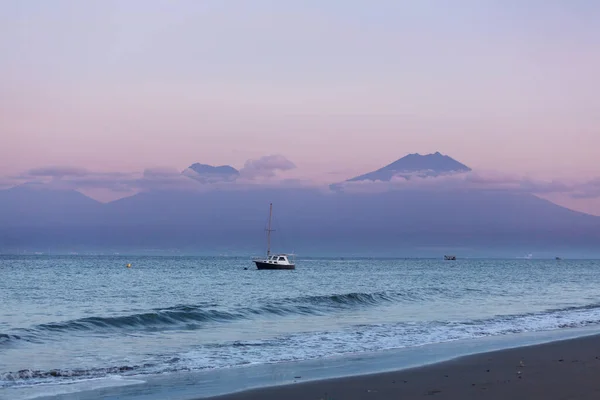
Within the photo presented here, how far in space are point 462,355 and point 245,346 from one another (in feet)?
18.6

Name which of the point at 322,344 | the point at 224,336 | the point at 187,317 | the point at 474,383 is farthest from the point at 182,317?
the point at 474,383

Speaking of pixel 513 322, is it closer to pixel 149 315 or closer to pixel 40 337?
pixel 149 315

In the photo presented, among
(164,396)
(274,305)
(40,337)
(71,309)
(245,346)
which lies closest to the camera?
(164,396)

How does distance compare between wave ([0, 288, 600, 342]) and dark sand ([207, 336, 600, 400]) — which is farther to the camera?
wave ([0, 288, 600, 342])

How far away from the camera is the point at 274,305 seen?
33.7 m

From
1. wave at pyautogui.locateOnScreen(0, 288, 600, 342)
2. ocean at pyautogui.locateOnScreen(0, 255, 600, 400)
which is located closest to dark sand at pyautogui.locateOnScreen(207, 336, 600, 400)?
ocean at pyautogui.locateOnScreen(0, 255, 600, 400)

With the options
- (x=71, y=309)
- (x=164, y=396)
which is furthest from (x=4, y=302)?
(x=164, y=396)

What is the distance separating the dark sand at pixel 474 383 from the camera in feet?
38.8

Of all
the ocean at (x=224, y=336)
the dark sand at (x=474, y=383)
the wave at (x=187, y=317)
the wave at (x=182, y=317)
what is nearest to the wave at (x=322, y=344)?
the ocean at (x=224, y=336)

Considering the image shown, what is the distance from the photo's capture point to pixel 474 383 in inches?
512

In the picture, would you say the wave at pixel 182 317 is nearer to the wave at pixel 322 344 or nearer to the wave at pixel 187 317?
the wave at pixel 187 317

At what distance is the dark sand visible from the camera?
1182 centimetres

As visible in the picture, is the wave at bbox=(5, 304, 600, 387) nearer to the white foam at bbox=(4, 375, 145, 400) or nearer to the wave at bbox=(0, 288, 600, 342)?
the white foam at bbox=(4, 375, 145, 400)

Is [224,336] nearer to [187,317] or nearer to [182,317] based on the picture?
[187,317]
